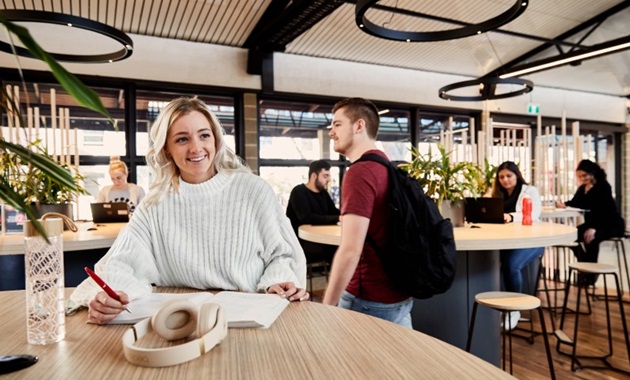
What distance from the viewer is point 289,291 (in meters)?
1.19

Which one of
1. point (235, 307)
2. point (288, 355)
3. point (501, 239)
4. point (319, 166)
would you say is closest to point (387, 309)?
point (501, 239)

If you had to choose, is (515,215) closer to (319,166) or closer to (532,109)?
(319,166)

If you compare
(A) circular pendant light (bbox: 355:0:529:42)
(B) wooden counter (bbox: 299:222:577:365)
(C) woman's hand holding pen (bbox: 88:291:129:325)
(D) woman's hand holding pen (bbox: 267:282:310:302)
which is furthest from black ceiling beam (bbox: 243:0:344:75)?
(C) woman's hand holding pen (bbox: 88:291:129:325)

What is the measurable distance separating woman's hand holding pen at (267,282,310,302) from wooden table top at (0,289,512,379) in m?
0.18

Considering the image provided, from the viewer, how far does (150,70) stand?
574 cm

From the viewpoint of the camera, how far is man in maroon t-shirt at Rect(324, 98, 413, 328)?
1.81 metres

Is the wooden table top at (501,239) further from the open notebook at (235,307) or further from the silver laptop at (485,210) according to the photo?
the open notebook at (235,307)

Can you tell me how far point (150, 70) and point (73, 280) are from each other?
3.79 metres

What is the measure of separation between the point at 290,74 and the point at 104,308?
600 cm

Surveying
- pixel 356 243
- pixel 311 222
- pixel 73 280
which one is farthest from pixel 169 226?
pixel 311 222

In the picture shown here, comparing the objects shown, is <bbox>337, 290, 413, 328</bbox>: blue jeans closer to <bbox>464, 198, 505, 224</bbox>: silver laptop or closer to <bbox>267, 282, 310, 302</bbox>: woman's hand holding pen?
<bbox>267, 282, 310, 302</bbox>: woman's hand holding pen

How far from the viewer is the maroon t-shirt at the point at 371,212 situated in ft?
5.96

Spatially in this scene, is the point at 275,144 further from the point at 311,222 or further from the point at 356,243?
the point at 356,243

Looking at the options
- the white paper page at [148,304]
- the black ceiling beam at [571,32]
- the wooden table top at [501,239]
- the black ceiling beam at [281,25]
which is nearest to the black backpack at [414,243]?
the wooden table top at [501,239]
